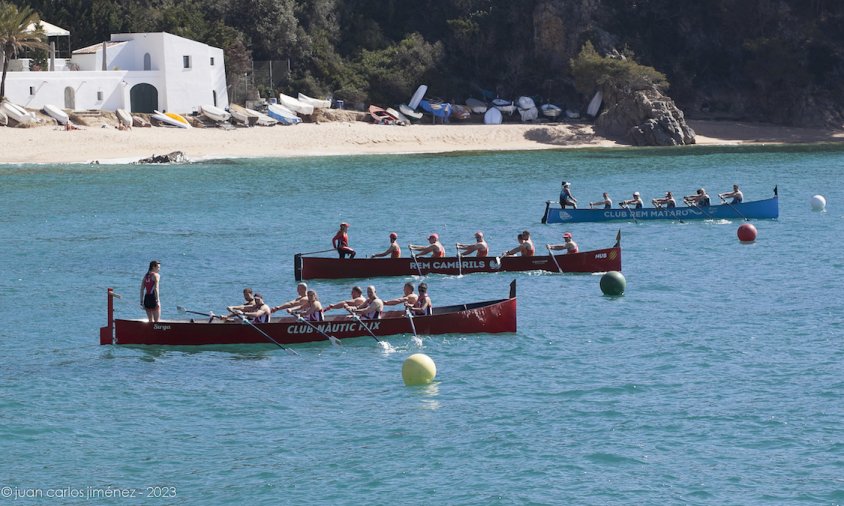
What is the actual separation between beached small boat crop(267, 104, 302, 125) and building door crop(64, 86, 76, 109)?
1270cm

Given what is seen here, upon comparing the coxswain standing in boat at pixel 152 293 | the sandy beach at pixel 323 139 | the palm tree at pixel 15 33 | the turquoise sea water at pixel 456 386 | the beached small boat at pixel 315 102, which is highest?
the palm tree at pixel 15 33

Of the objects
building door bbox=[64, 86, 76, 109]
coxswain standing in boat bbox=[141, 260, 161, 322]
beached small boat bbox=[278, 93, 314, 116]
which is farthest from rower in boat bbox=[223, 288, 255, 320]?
beached small boat bbox=[278, 93, 314, 116]

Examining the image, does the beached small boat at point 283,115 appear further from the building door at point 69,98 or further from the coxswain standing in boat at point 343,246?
the coxswain standing in boat at point 343,246

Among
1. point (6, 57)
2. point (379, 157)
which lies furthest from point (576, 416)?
point (6, 57)

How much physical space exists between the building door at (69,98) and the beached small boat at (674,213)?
1615 inches

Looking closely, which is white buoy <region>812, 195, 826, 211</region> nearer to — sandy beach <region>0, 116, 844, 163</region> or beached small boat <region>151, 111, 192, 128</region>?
sandy beach <region>0, 116, 844, 163</region>

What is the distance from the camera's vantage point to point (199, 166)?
7362 centimetres

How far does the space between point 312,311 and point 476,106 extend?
6535 centimetres

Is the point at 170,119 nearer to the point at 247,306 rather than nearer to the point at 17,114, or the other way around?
the point at 17,114

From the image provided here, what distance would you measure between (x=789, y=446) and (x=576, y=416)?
3.87 metres

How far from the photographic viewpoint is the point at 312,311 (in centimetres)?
2934

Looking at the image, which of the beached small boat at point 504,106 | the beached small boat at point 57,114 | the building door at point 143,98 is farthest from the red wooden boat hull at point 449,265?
the beached small boat at point 504,106

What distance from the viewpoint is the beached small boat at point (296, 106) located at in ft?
285

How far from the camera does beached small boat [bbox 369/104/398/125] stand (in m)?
88.6
